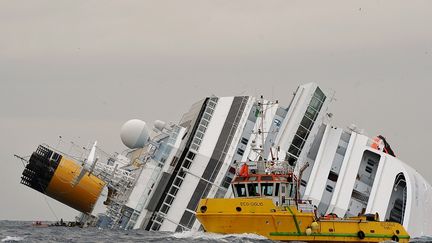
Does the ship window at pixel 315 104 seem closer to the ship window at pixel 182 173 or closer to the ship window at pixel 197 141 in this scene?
the ship window at pixel 197 141

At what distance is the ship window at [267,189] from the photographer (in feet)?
150

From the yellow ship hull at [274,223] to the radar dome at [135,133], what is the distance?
1794 centimetres

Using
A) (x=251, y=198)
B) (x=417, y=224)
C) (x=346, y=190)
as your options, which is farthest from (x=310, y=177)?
(x=251, y=198)

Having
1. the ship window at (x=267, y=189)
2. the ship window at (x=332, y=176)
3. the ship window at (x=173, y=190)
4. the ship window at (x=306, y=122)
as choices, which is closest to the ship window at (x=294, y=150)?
the ship window at (x=306, y=122)

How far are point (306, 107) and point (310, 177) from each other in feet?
17.2

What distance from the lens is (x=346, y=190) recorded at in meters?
56.5

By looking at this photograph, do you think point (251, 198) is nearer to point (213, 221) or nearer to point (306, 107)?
point (213, 221)

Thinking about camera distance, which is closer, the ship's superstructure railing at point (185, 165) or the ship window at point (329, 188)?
the ship's superstructure railing at point (185, 165)

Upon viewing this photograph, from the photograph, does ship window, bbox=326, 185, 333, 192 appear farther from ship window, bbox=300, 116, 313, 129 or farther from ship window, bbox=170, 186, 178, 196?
ship window, bbox=170, 186, 178, 196

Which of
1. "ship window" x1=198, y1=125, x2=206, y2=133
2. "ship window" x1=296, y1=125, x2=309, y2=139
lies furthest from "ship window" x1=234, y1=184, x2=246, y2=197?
"ship window" x1=296, y1=125, x2=309, y2=139

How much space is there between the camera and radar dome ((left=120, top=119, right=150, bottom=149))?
62156 millimetres

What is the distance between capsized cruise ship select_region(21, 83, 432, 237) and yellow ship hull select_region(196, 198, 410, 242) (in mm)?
9708

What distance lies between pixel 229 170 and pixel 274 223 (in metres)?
11.9

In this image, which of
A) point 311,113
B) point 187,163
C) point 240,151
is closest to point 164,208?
point 187,163
